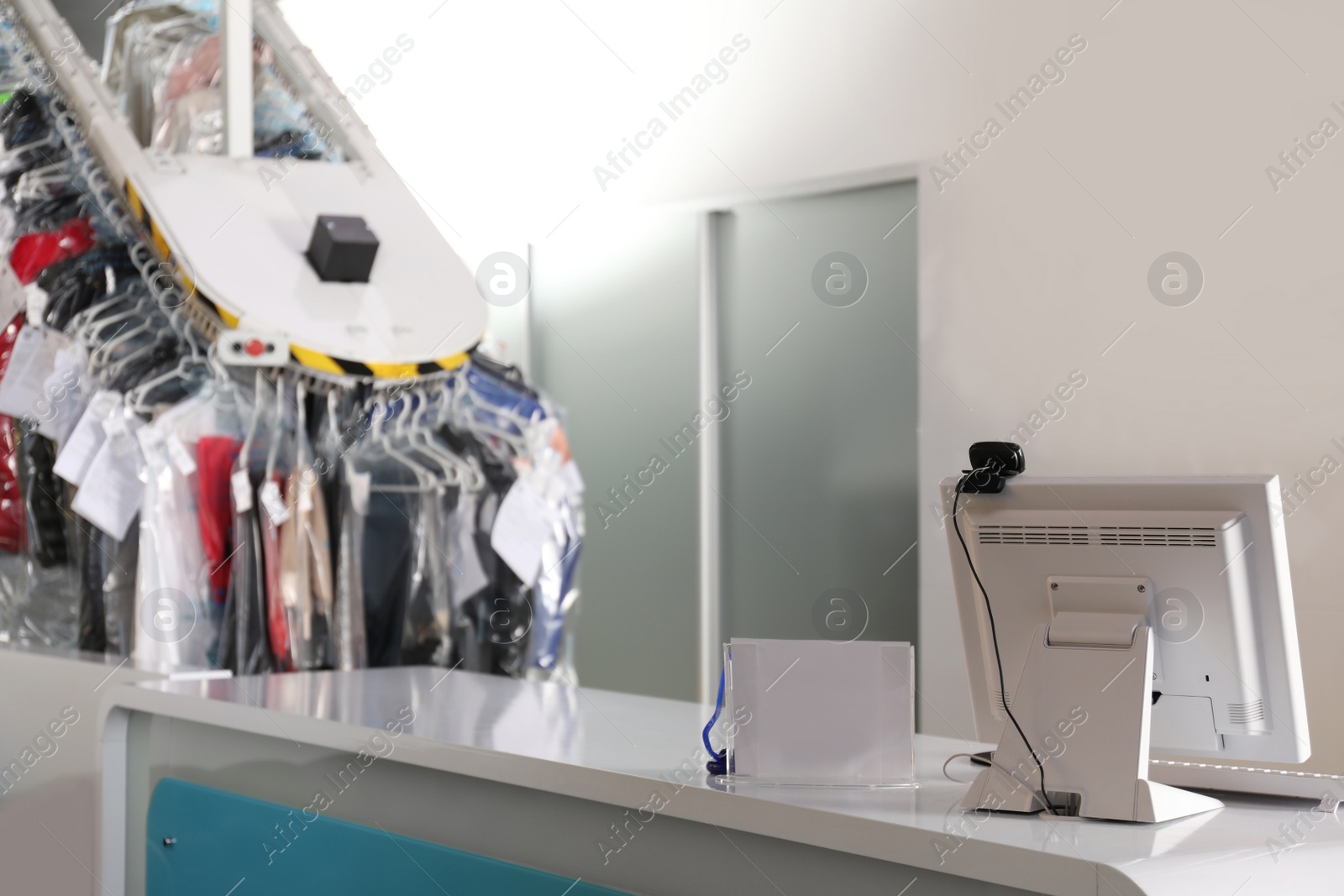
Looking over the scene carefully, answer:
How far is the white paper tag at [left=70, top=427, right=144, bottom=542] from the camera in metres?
2.57

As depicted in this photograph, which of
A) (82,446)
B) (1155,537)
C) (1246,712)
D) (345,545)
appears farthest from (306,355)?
(1246,712)

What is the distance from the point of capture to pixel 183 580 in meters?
2.55

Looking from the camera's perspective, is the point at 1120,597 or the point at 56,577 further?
the point at 56,577

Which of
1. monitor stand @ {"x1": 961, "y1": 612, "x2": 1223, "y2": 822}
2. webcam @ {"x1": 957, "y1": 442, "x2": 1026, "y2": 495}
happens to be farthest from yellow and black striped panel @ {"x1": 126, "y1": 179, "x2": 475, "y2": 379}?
monitor stand @ {"x1": 961, "y1": 612, "x2": 1223, "y2": 822}

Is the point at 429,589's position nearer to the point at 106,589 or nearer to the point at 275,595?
the point at 275,595

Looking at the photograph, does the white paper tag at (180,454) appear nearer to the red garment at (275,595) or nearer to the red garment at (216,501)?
the red garment at (216,501)

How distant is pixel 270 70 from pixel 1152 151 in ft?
7.42

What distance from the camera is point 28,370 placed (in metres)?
2.80

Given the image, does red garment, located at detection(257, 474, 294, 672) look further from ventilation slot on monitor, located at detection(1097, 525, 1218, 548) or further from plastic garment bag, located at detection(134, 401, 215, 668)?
ventilation slot on monitor, located at detection(1097, 525, 1218, 548)

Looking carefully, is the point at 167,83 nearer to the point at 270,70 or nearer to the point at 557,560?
the point at 270,70

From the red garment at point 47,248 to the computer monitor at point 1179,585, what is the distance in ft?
7.26

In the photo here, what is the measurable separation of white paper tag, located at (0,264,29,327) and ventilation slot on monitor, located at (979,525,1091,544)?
238cm

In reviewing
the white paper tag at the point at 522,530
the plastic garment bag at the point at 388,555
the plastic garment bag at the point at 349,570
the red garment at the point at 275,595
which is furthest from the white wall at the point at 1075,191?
the red garment at the point at 275,595

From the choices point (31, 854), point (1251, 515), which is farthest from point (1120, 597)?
point (31, 854)
